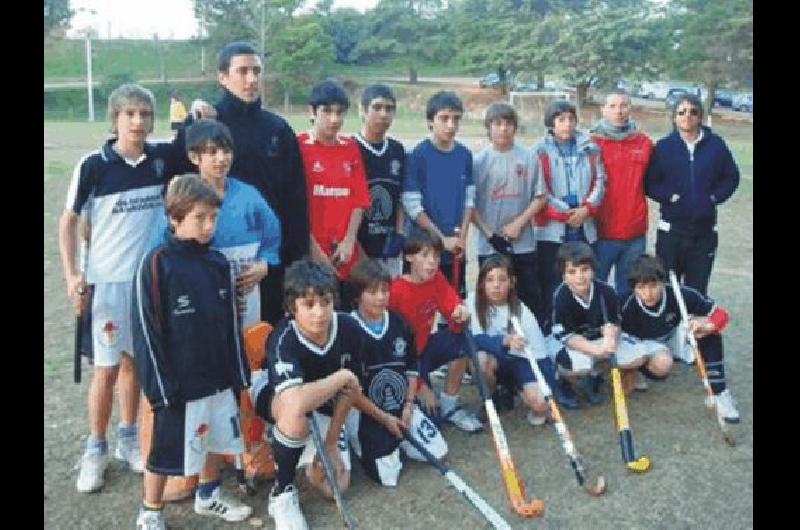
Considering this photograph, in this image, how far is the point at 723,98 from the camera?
3906cm

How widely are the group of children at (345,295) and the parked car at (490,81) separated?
133 ft

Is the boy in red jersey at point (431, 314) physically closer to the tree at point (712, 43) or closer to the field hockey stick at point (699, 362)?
the field hockey stick at point (699, 362)

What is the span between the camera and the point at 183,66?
181 ft

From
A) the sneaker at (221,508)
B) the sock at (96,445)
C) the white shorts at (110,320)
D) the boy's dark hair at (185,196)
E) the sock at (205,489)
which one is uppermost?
the boy's dark hair at (185,196)

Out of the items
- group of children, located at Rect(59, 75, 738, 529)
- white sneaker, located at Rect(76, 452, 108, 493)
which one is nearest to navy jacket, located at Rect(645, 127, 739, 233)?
group of children, located at Rect(59, 75, 738, 529)

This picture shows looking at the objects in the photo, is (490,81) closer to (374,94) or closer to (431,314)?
(374,94)

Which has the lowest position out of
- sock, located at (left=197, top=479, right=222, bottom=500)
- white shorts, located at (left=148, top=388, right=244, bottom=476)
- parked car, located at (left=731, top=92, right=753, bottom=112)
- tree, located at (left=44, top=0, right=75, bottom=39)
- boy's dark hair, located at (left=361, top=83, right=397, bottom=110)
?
sock, located at (left=197, top=479, right=222, bottom=500)

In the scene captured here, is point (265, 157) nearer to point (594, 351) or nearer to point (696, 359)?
point (594, 351)

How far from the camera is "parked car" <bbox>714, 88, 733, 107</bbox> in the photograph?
38625 mm

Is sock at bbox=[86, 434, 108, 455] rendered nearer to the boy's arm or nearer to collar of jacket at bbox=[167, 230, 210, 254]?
the boy's arm

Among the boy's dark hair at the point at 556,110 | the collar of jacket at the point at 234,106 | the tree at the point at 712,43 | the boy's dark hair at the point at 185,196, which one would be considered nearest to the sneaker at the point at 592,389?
the boy's dark hair at the point at 556,110

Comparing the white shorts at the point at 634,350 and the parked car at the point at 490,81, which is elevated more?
the parked car at the point at 490,81

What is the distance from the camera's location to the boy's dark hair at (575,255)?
5.11 m

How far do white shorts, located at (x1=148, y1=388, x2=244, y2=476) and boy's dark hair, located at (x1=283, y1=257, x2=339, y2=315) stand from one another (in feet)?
1.87
